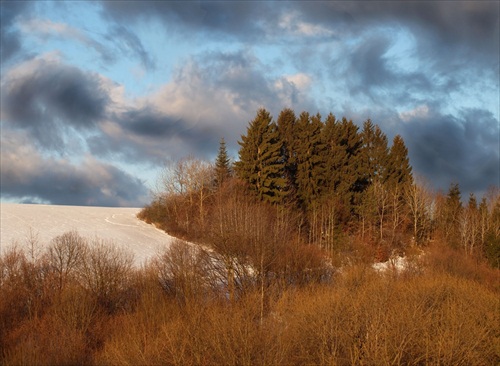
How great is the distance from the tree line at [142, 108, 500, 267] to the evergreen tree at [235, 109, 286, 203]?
0.39 feet

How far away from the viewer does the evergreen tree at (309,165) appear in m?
64.6

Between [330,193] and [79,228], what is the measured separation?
3355cm

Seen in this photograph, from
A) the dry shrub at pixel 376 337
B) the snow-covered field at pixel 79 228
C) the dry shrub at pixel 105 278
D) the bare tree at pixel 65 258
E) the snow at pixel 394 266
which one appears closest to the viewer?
the dry shrub at pixel 376 337

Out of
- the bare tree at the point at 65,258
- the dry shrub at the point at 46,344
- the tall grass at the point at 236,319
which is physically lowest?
the dry shrub at the point at 46,344

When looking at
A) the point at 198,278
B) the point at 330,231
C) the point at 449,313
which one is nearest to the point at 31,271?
the point at 198,278

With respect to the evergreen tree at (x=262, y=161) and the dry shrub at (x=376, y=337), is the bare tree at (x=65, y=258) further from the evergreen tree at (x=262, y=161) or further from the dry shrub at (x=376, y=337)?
the evergreen tree at (x=262, y=161)

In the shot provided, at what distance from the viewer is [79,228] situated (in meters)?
63.8

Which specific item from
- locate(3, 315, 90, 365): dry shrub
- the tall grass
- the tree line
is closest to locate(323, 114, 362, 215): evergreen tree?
the tree line

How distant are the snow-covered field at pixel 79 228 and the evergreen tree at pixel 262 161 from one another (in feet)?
42.2

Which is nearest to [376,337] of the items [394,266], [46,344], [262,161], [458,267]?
[46,344]

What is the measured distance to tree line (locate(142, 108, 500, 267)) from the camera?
58.4 metres

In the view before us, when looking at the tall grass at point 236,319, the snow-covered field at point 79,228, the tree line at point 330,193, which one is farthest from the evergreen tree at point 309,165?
the tall grass at point 236,319

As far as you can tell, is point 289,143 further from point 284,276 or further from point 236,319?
point 236,319

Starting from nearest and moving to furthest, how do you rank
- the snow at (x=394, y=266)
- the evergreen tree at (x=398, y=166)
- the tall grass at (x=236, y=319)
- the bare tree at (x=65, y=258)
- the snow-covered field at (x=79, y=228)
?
1. the tall grass at (x=236, y=319)
2. the bare tree at (x=65, y=258)
3. the snow at (x=394, y=266)
4. the snow-covered field at (x=79, y=228)
5. the evergreen tree at (x=398, y=166)
